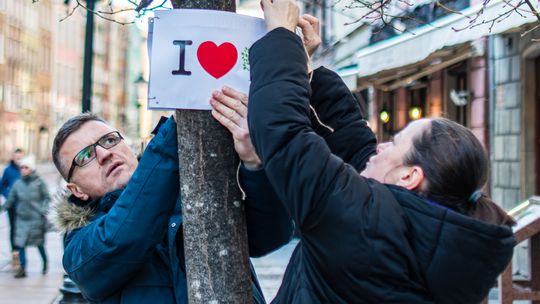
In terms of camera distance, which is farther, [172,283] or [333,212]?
[172,283]

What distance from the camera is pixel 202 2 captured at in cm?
217

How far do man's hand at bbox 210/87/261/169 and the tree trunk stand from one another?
2.4 inches

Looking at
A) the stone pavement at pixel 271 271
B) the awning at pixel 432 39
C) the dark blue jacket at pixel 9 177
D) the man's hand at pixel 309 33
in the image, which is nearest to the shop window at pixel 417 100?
the awning at pixel 432 39

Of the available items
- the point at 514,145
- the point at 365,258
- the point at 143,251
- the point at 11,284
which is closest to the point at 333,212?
the point at 365,258

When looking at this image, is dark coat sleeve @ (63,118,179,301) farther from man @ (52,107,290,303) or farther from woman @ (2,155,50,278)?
woman @ (2,155,50,278)

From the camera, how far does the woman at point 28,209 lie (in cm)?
1009

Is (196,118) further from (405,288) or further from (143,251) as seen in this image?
(405,288)

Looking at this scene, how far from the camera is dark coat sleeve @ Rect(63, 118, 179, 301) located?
2164 millimetres

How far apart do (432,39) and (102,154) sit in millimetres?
8159

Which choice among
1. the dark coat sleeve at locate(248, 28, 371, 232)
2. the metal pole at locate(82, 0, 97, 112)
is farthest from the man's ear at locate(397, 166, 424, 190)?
the metal pole at locate(82, 0, 97, 112)

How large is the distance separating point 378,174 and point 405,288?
0.32 meters

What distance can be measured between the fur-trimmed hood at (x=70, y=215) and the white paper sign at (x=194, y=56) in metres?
0.58

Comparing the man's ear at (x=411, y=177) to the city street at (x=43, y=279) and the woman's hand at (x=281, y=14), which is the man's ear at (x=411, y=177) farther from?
the city street at (x=43, y=279)

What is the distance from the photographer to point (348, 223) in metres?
1.75
